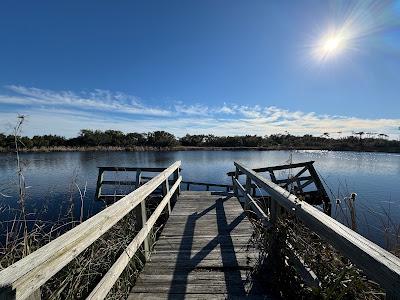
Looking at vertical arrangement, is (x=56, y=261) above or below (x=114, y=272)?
above

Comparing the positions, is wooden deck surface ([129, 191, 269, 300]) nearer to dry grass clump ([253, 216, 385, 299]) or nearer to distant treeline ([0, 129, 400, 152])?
dry grass clump ([253, 216, 385, 299])

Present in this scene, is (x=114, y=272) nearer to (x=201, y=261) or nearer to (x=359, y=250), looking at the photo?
(x=201, y=261)

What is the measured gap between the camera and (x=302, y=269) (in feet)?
7.73

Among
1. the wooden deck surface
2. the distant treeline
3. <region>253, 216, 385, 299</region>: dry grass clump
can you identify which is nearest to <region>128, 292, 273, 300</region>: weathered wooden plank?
the wooden deck surface

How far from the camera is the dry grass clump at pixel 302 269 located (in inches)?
72.1

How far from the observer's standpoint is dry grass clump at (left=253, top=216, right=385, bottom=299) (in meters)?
1.83

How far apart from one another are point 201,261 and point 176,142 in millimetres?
76277

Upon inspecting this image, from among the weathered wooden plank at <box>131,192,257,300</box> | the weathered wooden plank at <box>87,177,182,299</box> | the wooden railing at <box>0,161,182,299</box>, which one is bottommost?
the weathered wooden plank at <box>131,192,257,300</box>

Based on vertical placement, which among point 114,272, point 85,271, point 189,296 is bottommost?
point 189,296

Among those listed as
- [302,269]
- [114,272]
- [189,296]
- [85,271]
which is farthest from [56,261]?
[302,269]

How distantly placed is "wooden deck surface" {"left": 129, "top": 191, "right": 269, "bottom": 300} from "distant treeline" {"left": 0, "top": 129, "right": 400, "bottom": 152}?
6570 centimetres

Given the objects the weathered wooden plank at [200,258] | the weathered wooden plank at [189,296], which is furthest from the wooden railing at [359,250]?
the weathered wooden plank at [200,258]

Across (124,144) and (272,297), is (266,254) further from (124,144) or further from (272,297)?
(124,144)

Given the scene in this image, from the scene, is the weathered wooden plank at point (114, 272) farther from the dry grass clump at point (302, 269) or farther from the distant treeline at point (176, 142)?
the distant treeline at point (176, 142)
